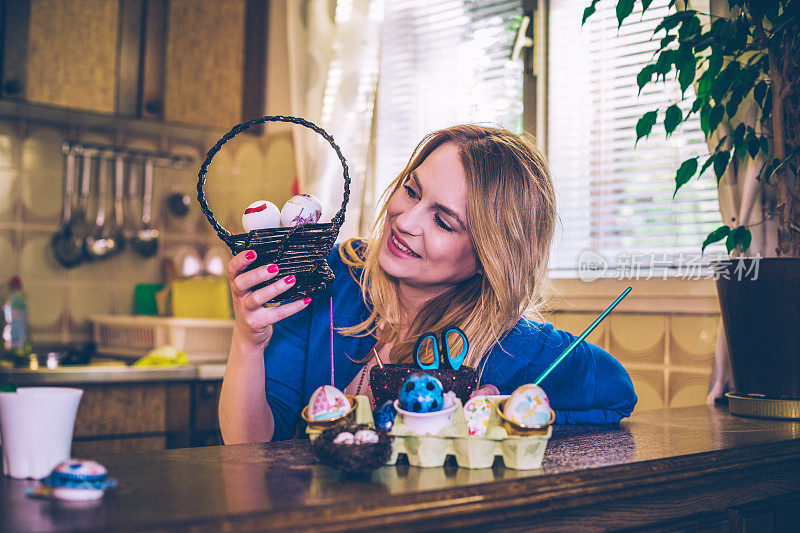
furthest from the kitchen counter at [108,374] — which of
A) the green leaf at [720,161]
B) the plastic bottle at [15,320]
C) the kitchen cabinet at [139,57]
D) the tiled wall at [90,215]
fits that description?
the green leaf at [720,161]

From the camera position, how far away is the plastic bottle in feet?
8.29

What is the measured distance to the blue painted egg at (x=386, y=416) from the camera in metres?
0.88

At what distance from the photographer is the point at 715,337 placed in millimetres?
1855

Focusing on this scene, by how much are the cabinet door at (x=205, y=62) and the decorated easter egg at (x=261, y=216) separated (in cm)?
192

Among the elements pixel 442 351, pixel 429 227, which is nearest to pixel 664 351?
pixel 429 227

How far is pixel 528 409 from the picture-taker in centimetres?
85

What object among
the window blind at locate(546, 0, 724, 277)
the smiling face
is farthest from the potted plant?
the smiling face

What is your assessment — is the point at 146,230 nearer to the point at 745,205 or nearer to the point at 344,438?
the point at 745,205

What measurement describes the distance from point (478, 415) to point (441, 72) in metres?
1.98

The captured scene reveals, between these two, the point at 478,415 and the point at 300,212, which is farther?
the point at 300,212

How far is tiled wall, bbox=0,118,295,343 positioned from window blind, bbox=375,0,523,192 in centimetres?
55

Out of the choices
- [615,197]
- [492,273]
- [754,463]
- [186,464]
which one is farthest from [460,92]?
[186,464]

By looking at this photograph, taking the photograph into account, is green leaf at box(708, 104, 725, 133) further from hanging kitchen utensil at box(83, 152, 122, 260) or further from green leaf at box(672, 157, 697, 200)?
hanging kitchen utensil at box(83, 152, 122, 260)

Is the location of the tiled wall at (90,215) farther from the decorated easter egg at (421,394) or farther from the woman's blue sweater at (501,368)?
the decorated easter egg at (421,394)
